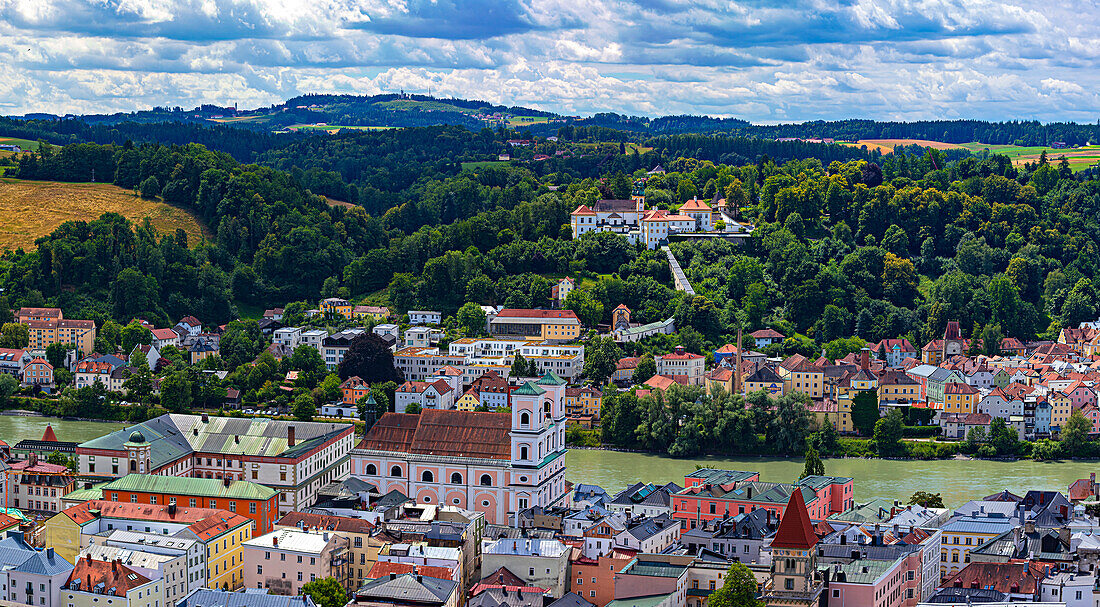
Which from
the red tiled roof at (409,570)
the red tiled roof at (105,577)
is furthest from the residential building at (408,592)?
the red tiled roof at (105,577)

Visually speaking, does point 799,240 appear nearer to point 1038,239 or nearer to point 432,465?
point 1038,239

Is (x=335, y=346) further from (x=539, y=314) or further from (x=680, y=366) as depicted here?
(x=680, y=366)

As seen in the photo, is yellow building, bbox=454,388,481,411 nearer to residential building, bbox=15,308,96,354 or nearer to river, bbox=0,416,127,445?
river, bbox=0,416,127,445

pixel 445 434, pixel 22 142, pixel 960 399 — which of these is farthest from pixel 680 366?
pixel 22 142

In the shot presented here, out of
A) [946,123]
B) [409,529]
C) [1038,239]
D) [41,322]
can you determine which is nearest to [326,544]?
[409,529]

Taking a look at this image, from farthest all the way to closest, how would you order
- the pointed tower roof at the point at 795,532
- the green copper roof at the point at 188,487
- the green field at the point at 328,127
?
the green field at the point at 328,127
the green copper roof at the point at 188,487
the pointed tower roof at the point at 795,532

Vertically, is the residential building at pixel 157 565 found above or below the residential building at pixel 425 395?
above

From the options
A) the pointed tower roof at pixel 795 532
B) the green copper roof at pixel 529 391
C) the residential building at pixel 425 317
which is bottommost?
the residential building at pixel 425 317

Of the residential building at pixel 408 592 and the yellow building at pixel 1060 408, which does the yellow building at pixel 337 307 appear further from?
the residential building at pixel 408 592
